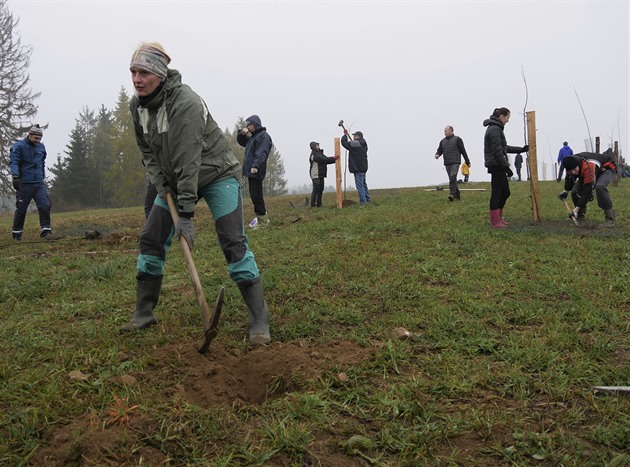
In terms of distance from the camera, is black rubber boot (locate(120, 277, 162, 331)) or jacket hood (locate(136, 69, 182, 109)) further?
black rubber boot (locate(120, 277, 162, 331))

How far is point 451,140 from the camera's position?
42.5ft

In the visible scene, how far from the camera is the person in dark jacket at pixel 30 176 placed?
8648 mm

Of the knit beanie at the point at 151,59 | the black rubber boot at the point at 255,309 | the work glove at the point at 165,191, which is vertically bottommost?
the black rubber boot at the point at 255,309

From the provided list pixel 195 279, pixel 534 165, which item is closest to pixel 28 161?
pixel 195 279

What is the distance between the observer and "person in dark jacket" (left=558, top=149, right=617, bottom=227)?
7.95 meters

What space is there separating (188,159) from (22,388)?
1691 mm

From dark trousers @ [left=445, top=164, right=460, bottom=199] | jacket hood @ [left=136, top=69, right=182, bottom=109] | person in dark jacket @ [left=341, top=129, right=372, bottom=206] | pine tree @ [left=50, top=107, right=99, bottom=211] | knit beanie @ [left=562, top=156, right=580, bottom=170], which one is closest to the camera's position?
jacket hood @ [left=136, top=69, right=182, bottom=109]

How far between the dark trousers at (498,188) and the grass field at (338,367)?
2145mm

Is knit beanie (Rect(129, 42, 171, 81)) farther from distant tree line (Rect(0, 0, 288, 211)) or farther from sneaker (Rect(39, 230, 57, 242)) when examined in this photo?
distant tree line (Rect(0, 0, 288, 211))

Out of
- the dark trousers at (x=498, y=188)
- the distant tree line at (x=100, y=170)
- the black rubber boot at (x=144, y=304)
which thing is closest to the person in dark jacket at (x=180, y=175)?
the black rubber boot at (x=144, y=304)

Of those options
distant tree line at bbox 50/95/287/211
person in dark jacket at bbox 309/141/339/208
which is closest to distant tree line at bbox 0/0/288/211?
distant tree line at bbox 50/95/287/211

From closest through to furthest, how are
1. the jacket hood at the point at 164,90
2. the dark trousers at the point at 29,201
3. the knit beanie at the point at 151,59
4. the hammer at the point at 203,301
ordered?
the hammer at the point at 203,301, the knit beanie at the point at 151,59, the jacket hood at the point at 164,90, the dark trousers at the point at 29,201

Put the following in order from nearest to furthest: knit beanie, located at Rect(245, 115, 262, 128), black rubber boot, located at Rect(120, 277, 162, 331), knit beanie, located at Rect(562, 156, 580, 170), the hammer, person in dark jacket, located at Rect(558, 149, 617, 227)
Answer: the hammer
black rubber boot, located at Rect(120, 277, 162, 331)
person in dark jacket, located at Rect(558, 149, 617, 227)
knit beanie, located at Rect(562, 156, 580, 170)
knit beanie, located at Rect(245, 115, 262, 128)

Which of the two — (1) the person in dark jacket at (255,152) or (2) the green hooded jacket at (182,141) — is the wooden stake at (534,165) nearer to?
(1) the person in dark jacket at (255,152)
